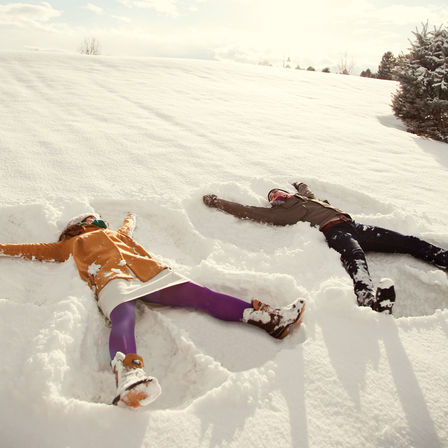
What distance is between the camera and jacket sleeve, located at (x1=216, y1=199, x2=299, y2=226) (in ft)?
9.92

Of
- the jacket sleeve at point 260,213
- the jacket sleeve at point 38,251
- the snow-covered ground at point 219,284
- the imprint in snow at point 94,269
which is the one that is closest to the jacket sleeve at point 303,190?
the snow-covered ground at point 219,284

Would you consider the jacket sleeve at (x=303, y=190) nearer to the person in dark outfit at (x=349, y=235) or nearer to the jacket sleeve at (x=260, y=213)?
the person in dark outfit at (x=349, y=235)

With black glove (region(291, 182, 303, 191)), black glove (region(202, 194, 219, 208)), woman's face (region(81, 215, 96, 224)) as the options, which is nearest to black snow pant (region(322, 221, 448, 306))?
black glove (region(291, 182, 303, 191))

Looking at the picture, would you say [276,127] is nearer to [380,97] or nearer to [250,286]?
[250,286]

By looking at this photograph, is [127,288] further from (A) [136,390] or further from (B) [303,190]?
(B) [303,190]

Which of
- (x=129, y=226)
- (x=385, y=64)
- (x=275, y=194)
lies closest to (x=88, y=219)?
(x=129, y=226)

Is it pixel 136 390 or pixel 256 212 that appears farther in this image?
pixel 256 212

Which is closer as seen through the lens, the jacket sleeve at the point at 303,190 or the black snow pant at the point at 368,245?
the black snow pant at the point at 368,245

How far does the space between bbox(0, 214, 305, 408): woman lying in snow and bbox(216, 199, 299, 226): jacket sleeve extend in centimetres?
103

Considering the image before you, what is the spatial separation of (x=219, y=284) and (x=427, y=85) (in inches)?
229

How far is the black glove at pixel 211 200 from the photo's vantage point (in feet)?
10.4

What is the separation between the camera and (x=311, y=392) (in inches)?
61.6

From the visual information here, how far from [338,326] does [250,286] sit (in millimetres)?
607

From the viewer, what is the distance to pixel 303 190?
3.41 m
